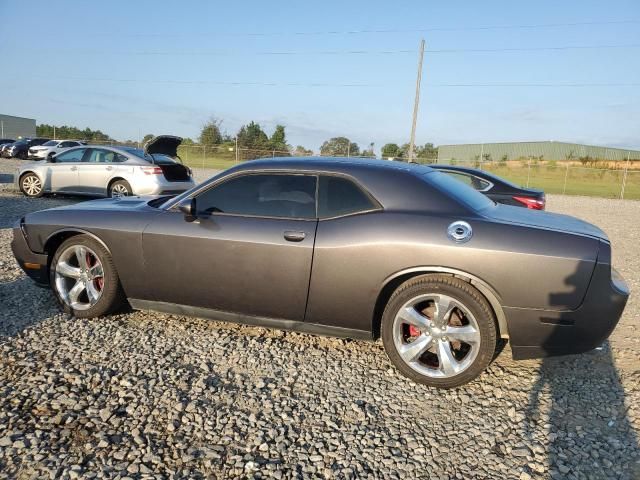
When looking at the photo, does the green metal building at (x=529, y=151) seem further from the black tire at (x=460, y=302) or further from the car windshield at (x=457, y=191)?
the black tire at (x=460, y=302)

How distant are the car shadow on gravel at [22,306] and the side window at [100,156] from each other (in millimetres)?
6561

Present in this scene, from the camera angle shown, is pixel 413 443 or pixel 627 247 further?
pixel 627 247

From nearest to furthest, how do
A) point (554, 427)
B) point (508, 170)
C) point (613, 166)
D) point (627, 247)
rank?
point (554, 427)
point (627, 247)
point (508, 170)
point (613, 166)

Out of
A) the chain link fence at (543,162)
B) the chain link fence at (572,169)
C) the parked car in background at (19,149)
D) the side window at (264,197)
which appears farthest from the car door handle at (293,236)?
the parked car in background at (19,149)

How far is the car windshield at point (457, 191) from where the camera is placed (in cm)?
328

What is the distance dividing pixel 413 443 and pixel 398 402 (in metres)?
0.42

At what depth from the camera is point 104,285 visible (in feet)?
12.6

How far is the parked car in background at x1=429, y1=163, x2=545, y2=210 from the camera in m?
6.81

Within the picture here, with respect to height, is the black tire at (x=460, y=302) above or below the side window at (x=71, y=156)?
below

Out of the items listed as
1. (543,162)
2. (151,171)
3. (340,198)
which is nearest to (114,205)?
(340,198)

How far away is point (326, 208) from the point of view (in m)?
3.32

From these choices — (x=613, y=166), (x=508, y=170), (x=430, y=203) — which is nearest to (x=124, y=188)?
(x=430, y=203)

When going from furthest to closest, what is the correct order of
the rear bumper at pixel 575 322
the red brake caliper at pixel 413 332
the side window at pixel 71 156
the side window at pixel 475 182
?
the side window at pixel 71 156
the side window at pixel 475 182
the red brake caliper at pixel 413 332
the rear bumper at pixel 575 322

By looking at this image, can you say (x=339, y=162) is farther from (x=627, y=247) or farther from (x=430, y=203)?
(x=627, y=247)
